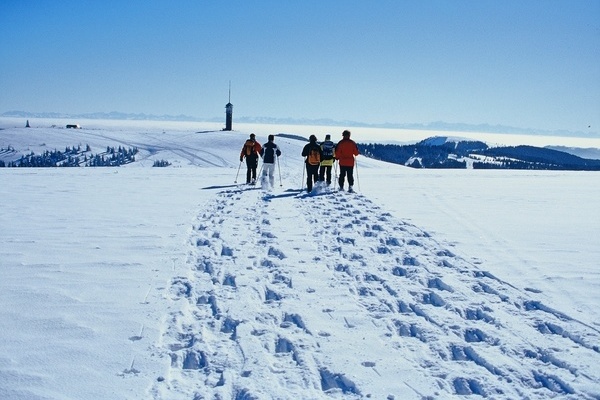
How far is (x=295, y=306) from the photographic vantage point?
571cm

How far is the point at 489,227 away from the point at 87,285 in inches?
341

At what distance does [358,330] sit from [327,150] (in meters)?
13.6

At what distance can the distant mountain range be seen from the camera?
13275 cm

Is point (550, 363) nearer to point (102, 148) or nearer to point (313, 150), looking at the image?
point (313, 150)

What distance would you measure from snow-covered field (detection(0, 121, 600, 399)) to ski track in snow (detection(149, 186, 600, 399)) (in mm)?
20

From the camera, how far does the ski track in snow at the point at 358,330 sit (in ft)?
13.1

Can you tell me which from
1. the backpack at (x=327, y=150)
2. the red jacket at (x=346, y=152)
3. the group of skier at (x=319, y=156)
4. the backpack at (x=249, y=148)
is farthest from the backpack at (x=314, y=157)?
the backpack at (x=249, y=148)

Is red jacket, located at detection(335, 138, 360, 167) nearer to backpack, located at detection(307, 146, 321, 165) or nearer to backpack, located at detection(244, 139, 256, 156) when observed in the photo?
backpack, located at detection(307, 146, 321, 165)

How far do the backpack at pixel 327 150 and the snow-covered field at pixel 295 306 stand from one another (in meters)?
5.89

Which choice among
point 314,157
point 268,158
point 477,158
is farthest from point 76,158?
point 477,158

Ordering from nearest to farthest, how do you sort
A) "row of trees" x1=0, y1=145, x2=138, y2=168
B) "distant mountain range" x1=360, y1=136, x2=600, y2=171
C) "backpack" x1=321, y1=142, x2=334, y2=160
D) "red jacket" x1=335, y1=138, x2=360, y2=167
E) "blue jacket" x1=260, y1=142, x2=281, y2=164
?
1. "red jacket" x1=335, y1=138, x2=360, y2=167
2. "backpack" x1=321, y1=142, x2=334, y2=160
3. "blue jacket" x1=260, y1=142, x2=281, y2=164
4. "row of trees" x1=0, y1=145, x2=138, y2=168
5. "distant mountain range" x1=360, y1=136, x2=600, y2=171

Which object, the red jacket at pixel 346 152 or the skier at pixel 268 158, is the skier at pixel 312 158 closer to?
the red jacket at pixel 346 152

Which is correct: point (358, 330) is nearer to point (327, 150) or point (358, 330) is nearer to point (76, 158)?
point (327, 150)

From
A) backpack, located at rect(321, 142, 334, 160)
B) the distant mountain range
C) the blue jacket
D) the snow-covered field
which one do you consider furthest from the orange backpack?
the distant mountain range
